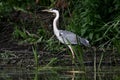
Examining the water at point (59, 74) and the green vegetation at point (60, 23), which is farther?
the green vegetation at point (60, 23)

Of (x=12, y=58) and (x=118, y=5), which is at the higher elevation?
(x=118, y=5)

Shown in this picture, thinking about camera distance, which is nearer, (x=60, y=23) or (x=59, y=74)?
(x=59, y=74)

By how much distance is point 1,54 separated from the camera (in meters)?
10.5

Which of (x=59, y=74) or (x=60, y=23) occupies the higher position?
(x=59, y=74)

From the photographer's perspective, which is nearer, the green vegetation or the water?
the water

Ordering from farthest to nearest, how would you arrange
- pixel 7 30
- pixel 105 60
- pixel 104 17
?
1. pixel 7 30
2. pixel 104 17
3. pixel 105 60

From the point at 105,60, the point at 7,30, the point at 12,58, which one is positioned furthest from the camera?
the point at 7,30

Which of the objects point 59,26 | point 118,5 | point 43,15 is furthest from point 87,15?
point 43,15

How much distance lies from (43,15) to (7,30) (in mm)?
1052

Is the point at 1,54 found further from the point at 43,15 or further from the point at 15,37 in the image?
the point at 43,15

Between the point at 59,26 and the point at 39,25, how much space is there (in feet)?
1.99

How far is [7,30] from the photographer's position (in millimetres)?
12125

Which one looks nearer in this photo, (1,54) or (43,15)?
(1,54)

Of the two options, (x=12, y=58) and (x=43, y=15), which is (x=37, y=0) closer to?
(x=43, y=15)
